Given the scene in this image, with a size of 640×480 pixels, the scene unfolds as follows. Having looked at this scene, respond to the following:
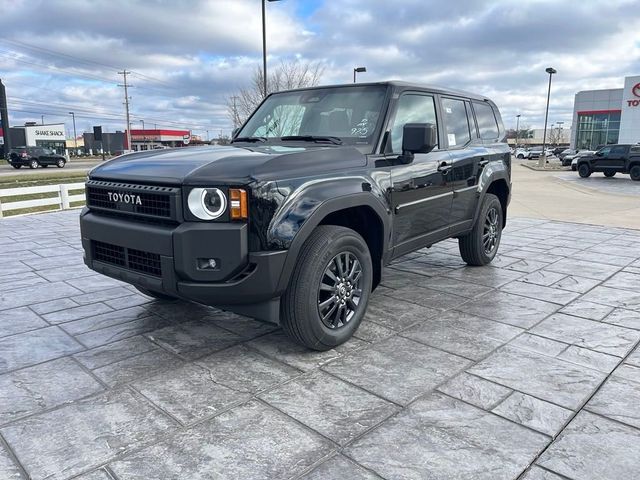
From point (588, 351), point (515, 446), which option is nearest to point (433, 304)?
point (588, 351)

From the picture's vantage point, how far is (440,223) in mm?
4941

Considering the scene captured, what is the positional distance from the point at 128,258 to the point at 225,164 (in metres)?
0.96

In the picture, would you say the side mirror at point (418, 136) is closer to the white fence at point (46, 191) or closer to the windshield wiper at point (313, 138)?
the windshield wiper at point (313, 138)

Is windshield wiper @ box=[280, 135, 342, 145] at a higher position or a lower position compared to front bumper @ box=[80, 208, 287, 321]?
higher

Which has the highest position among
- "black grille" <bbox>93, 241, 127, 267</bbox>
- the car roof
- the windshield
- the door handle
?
the car roof

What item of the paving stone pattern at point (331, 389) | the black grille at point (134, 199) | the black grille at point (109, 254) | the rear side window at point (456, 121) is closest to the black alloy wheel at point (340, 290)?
the paving stone pattern at point (331, 389)

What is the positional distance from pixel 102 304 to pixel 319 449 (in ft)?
10.1

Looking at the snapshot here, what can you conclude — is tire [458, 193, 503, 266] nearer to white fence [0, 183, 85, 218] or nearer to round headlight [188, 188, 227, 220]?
round headlight [188, 188, 227, 220]

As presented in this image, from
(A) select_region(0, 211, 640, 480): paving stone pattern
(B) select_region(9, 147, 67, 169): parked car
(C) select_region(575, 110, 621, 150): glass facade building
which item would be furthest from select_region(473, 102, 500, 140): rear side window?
(C) select_region(575, 110, 621, 150): glass facade building

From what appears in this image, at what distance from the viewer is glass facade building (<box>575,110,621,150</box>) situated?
58.3 m

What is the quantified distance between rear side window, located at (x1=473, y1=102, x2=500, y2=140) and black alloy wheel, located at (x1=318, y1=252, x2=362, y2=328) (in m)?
3.04

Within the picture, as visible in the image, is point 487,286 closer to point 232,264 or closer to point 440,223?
point 440,223

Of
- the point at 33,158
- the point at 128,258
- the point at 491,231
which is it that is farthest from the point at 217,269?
the point at 33,158

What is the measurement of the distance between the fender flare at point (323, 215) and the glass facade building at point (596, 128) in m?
63.0
